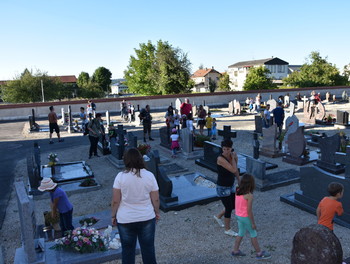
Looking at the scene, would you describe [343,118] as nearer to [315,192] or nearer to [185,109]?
[185,109]

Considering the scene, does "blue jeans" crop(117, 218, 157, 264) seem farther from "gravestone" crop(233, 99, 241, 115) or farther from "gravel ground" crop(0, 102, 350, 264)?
"gravestone" crop(233, 99, 241, 115)

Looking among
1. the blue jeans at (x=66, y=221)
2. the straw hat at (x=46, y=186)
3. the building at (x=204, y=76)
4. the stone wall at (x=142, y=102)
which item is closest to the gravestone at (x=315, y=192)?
the blue jeans at (x=66, y=221)

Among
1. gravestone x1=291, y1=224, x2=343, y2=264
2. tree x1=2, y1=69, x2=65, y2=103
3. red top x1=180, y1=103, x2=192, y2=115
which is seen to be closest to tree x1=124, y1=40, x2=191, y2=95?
tree x1=2, y1=69, x2=65, y2=103

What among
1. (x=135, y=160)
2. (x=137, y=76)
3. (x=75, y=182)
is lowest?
(x=75, y=182)

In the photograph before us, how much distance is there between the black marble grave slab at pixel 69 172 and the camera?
958 centimetres

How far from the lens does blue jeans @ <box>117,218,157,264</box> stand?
12.4 ft

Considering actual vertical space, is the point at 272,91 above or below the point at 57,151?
above

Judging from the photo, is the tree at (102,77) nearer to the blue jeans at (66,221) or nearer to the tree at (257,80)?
the tree at (257,80)

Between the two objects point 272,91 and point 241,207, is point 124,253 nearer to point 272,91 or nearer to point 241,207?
point 241,207

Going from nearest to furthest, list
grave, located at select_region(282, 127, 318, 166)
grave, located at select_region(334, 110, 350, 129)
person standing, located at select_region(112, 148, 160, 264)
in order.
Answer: person standing, located at select_region(112, 148, 160, 264) → grave, located at select_region(282, 127, 318, 166) → grave, located at select_region(334, 110, 350, 129)

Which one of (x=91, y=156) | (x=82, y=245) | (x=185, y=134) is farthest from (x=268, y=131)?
(x=82, y=245)

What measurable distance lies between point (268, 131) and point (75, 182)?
7294 millimetres

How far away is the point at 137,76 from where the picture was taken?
176 ft

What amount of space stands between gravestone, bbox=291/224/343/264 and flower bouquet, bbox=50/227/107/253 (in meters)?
3.27
